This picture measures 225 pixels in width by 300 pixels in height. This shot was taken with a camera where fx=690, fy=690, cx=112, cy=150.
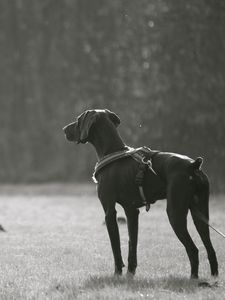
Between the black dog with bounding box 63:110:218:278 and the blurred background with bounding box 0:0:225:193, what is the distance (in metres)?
16.5

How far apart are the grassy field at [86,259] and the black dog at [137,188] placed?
51cm

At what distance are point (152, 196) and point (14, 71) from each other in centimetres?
3319

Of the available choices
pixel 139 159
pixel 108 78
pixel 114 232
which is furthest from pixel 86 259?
pixel 108 78

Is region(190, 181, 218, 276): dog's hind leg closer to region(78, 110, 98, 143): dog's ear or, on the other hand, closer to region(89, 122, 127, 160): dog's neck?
region(89, 122, 127, 160): dog's neck

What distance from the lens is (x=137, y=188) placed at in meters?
8.41

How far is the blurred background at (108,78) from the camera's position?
25.6 meters

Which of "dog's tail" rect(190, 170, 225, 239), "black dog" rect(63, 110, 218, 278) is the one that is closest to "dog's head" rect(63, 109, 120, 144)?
"black dog" rect(63, 110, 218, 278)

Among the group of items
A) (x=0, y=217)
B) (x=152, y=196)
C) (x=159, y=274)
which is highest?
(x=152, y=196)

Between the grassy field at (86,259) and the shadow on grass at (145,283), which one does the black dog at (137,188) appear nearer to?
the shadow on grass at (145,283)

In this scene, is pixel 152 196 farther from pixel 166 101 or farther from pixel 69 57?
pixel 69 57

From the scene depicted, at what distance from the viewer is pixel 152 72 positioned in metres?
28.7

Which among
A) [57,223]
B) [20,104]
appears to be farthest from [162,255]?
[20,104]

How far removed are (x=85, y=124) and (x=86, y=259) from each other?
102 inches

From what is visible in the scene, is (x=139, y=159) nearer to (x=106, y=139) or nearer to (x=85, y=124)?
(x=106, y=139)
